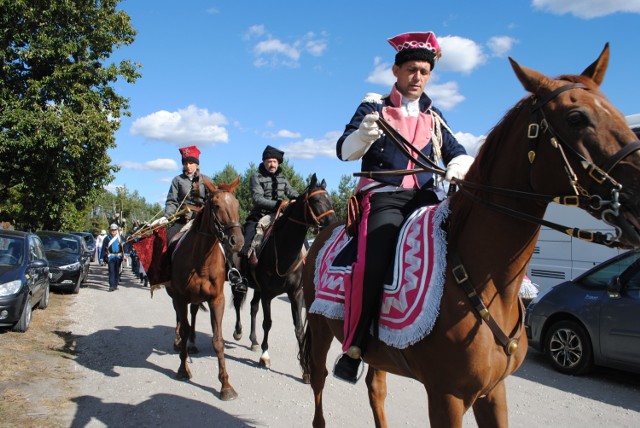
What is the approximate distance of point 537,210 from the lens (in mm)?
2230

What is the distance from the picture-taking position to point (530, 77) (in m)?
2.18

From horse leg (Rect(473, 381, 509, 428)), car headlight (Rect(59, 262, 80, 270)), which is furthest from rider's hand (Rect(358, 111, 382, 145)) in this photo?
car headlight (Rect(59, 262, 80, 270))

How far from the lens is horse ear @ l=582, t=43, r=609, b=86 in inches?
86.4

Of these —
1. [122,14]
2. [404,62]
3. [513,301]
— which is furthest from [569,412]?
[122,14]

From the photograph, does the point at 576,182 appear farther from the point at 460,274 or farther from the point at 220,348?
the point at 220,348

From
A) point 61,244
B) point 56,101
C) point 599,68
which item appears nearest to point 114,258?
Result: point 61,244

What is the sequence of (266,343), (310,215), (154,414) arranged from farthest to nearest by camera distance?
(266,343)
(310,215)
(154,414)

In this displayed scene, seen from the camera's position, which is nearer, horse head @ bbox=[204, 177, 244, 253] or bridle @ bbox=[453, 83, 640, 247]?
bridle @ bbox=[453, 83, 640, 247]

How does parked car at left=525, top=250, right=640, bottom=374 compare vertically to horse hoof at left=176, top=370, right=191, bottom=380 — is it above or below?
above

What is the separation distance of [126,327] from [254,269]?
4.03 meters

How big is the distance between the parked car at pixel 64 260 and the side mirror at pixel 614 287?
1405cm

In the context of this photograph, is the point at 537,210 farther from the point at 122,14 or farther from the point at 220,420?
the point at 122,14

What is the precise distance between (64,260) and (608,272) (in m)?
14.3

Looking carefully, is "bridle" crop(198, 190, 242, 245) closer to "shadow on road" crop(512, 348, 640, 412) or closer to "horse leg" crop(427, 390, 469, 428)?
"horse leg" crop(427, 390, 469, 428)
